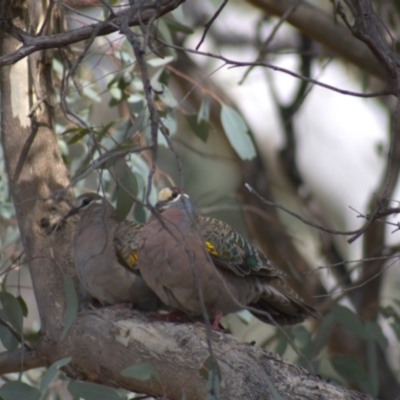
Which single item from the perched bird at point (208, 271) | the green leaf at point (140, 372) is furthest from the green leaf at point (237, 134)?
the green leaf at point (140, 372)

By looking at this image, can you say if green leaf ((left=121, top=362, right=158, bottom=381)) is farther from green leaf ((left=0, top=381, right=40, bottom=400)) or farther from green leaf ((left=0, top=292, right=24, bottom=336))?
green leaf ((left=0, top=292, right=24, bottom=336))

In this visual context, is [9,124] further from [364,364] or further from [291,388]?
[364,364]

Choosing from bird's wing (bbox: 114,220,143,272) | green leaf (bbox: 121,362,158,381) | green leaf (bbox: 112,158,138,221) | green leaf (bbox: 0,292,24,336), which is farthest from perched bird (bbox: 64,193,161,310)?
green leaf (bbox: 121,362,158,381)

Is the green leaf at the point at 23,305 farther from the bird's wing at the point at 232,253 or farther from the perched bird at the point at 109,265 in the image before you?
the bird's wing at the point at 232,253

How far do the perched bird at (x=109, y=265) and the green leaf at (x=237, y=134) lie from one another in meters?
0.70

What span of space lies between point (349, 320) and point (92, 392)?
1968 millimetres

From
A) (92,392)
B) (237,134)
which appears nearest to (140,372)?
(92,392)

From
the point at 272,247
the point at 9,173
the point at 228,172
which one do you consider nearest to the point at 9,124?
the point at 9,173

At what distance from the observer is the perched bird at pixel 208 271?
3.13m

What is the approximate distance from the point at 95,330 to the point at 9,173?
0.91 metres

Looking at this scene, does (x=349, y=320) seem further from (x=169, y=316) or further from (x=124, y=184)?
(x=124, y=184)

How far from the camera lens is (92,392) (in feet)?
7.62

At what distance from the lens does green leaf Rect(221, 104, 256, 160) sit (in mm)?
3762

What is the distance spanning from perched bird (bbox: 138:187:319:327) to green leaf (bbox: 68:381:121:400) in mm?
717
